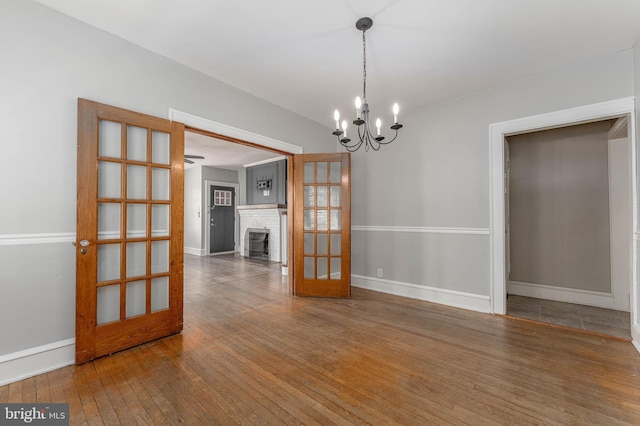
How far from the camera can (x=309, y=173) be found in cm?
396

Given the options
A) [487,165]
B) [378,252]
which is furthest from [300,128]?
[487,165]

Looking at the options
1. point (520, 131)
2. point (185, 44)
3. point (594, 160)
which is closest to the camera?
point (185, 44)

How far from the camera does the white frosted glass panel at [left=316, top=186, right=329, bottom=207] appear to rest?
12.8 feet

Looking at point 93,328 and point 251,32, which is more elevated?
point 251,32

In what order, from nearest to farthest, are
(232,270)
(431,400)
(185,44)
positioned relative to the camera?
1. (431,400)
2. (185,44)
3. (232,270)

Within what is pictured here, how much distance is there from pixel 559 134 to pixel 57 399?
18.4ft

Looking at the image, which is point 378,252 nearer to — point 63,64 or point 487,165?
point 487,165

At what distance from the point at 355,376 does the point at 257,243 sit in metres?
5.83

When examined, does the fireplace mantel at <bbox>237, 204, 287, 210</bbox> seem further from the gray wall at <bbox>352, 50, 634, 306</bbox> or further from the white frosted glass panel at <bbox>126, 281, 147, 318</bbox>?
the white frosted glass panel at <bbox>126, 281, 147, 318</bbox>

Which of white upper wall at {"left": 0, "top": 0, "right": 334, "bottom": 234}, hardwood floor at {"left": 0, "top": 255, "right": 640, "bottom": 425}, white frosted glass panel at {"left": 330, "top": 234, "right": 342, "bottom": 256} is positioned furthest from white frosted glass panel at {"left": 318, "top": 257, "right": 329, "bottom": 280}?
white upper wall at {"left": 0, "top": 0, "right": 334, "bottom": 234}

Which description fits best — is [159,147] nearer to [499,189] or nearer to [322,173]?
[322,173]

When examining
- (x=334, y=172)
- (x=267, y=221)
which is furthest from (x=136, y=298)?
(x=267, y=221)

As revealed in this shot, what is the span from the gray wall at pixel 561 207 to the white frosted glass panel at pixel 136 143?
4584 millimetres

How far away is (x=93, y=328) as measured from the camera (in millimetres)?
2100
